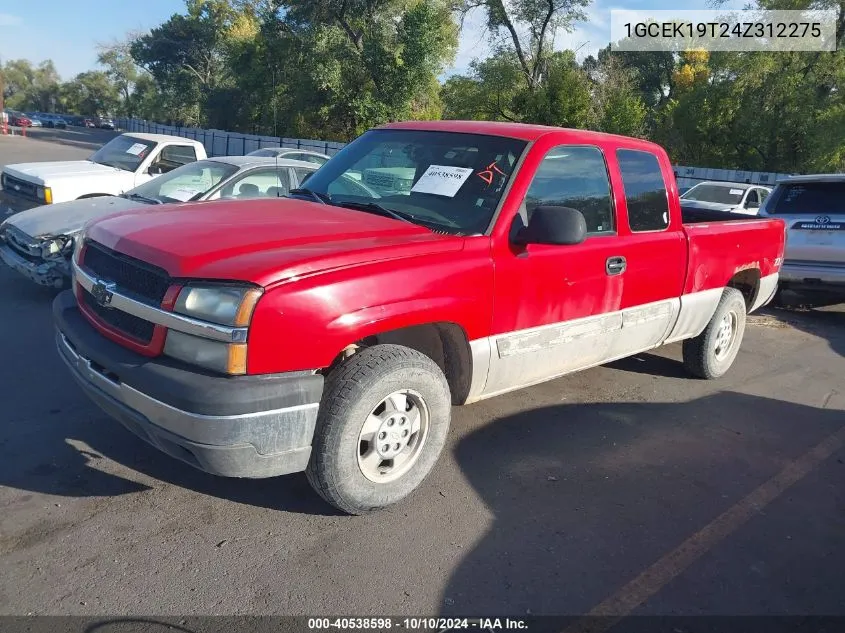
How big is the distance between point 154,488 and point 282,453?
1038mm

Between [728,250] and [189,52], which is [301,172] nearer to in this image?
[728,250]

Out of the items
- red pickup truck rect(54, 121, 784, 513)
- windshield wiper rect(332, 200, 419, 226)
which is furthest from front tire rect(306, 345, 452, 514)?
windshield wiper rect(332, 200, 419, 226)

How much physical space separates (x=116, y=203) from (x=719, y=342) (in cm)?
622

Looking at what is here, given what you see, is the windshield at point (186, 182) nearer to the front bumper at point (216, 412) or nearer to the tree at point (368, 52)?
the front bumper at point (216, 412)

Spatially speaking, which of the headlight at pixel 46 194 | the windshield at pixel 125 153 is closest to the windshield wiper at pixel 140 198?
the headlight at pixel 46 194

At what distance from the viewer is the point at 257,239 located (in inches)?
127

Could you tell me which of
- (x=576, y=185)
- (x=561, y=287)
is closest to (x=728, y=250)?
(x=576, y=185)

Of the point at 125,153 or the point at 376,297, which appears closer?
the point at 376,297

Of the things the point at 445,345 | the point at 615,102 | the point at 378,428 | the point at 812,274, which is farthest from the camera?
the point at 615,102

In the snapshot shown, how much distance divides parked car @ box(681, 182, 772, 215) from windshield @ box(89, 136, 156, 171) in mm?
10666

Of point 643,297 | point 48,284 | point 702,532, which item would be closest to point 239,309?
point 702,532

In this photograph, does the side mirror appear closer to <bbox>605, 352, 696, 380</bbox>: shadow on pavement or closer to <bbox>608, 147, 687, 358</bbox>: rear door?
<bbox>608, 147, 687, 358</bbox>: rear door

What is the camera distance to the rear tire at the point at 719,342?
574 centimetres

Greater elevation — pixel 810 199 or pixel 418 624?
pixel 810 199
